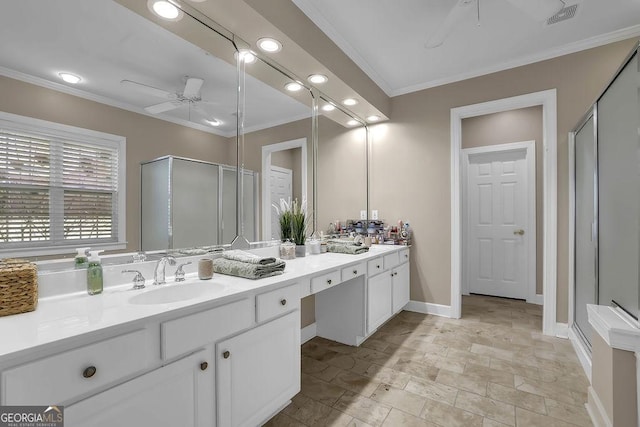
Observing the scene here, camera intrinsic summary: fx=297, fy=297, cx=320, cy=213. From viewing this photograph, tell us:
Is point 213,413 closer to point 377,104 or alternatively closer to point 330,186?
point 330,186

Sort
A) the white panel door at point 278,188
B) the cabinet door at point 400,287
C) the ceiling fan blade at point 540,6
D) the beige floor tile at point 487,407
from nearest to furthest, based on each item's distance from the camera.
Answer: the beige floor tile at point 487,407, the ceiling fan blade at point 540,6, the white panel door at point 278,188, the cabinet door at point 400,287

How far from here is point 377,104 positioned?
3242 millimetres

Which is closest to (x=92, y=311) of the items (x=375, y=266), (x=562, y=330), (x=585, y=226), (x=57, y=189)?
(x=57, y=189)

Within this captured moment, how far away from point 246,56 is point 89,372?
76.8 inches

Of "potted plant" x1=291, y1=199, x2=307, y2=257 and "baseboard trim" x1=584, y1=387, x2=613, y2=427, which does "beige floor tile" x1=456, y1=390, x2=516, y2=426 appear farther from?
"potted plant" x1=291, y1=199, x2=307, y2=257

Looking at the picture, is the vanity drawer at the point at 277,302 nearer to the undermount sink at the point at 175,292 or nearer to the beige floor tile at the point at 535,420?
the undermount sink at the point at 175,292

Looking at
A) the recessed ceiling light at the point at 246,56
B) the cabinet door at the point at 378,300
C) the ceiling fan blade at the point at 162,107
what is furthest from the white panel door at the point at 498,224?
the ceiling fan blade at the point at 162,107

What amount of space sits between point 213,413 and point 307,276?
2.60ft

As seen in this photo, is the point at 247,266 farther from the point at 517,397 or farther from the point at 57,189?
the point at 517,397

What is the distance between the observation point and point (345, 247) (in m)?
2.68

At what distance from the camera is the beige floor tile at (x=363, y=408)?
166 centimetres

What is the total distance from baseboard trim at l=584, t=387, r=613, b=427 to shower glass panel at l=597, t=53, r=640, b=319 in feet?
1.69

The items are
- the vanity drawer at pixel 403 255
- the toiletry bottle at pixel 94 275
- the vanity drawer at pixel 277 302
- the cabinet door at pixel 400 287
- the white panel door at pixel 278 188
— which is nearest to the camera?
the toiletry bottle at pixel 94 275

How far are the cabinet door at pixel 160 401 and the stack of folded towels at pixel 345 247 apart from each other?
1.63 m
